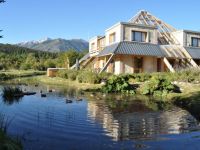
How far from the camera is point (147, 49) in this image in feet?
130

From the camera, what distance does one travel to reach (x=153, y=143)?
405 inches

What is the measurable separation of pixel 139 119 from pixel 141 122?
28.6 inches

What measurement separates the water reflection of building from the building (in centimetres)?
2081

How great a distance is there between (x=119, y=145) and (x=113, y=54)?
91.0ft

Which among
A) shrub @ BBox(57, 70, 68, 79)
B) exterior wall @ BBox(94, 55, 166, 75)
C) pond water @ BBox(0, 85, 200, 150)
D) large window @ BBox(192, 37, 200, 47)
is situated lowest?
pond water @ BBox(0, 85, 200, 150)

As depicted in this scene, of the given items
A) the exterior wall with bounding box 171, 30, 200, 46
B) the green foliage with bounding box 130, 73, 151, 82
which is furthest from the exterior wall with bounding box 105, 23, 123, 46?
the exterior wall with bounding box 171, 30, 200, 46

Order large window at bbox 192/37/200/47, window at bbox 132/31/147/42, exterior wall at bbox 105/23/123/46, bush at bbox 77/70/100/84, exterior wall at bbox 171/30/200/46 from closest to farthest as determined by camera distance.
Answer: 1. bush at bbox 77/70/100/84
2. exterior wall at bbox 105/23/123/46
3. window at bbox 132/31/147/42
4. exterior wall at bbox 171/30/200/46
5. large window at bbox 192/37/200/47

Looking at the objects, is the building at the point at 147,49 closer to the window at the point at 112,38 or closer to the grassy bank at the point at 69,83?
the window at the point at 112,38

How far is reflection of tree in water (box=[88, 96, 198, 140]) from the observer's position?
470 inches

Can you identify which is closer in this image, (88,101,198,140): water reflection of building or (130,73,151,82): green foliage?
(88,101,198,140): water reflection of building

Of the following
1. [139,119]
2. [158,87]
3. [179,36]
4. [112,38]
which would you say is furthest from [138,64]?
[139,119]

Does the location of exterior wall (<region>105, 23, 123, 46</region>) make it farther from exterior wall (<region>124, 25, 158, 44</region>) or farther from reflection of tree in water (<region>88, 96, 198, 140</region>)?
reflection of tree in water (<region>88, 96, 198, 140</region>)

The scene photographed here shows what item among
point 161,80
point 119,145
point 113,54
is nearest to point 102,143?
point 119,145

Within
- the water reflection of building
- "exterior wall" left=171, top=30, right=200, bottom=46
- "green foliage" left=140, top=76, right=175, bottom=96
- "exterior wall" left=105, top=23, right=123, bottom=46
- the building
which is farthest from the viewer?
"exterior wall" left=171, top=30, right=200, bottom=46
